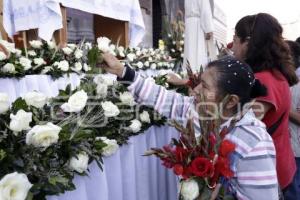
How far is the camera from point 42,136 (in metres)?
1.00

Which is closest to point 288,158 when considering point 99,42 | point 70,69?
point 99,42

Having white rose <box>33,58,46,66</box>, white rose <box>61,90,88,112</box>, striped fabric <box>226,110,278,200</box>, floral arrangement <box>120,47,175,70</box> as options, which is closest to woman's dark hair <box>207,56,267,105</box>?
striped fabric <box>226,110,278,200</box>

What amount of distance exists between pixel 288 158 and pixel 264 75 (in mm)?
443

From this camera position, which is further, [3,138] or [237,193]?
[237,193]

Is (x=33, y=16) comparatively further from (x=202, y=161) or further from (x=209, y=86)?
(x=202, y=161)

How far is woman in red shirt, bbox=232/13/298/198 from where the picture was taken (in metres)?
1.75

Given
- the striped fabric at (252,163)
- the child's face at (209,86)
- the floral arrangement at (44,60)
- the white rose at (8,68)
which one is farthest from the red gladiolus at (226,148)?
the white rose at (8,68)

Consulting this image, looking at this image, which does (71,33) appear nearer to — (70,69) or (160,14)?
(70,69)

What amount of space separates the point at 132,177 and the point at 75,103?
614 millimetres

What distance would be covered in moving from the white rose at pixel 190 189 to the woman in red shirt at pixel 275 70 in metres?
0.74

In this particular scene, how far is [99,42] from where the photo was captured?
172 centimetres

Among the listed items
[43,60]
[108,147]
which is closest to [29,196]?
[108,147]

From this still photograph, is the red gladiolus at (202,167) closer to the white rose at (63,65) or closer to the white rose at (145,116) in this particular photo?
the white rose at (145,116)

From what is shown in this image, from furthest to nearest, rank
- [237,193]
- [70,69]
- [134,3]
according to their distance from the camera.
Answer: [134,3] < [70,69] < [237,193]
